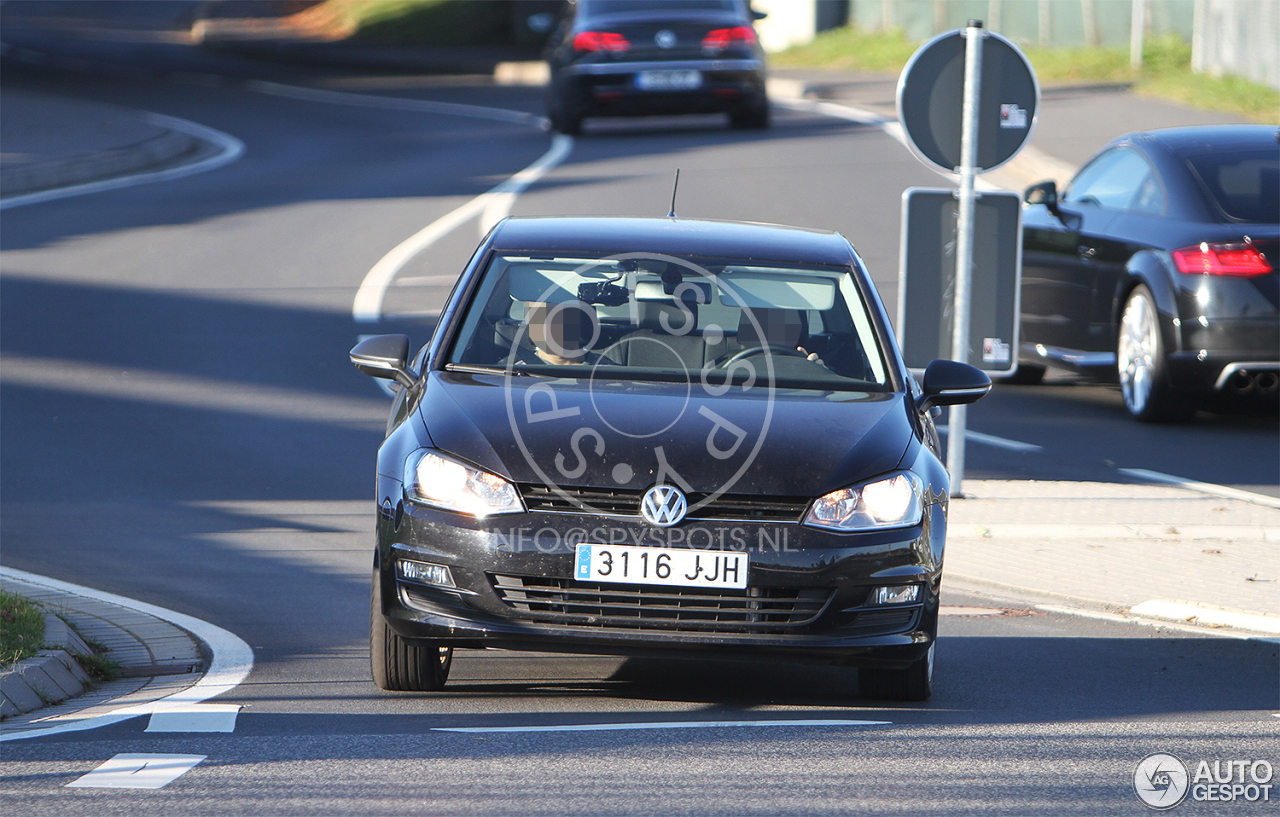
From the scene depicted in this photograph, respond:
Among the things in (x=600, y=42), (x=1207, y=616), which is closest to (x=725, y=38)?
(x=600, y=42)

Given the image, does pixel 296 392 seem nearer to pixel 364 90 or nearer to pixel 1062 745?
pixel 1062 745

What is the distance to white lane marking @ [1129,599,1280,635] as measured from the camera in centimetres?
745

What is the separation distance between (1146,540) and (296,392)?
18.4 ft

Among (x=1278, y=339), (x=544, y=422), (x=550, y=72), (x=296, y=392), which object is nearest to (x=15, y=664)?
(x=544, y=422)

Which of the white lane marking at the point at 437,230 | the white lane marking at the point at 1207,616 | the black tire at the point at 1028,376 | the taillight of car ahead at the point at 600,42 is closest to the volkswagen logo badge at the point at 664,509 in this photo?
the white lane marking at the point at 1207,616

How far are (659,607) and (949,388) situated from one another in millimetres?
1465

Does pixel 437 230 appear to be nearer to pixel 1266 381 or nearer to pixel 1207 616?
pixel 1266 381

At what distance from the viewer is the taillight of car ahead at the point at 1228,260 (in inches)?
420

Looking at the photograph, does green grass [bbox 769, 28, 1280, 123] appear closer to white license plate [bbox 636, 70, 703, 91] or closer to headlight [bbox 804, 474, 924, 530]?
white license plate [bbox 636, 70, 703, 91]

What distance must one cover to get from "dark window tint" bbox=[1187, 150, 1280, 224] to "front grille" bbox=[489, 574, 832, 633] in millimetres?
6216

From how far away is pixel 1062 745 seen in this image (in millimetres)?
5578

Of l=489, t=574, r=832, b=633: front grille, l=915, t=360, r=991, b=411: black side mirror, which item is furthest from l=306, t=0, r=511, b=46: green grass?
l=489, t=574, r=832, b=633: front grille

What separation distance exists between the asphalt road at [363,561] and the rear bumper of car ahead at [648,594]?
28cm

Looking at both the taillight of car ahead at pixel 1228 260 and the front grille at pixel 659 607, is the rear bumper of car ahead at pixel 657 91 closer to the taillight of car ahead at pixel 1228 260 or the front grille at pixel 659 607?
the taillight of car ahead at pixel 1228 260
